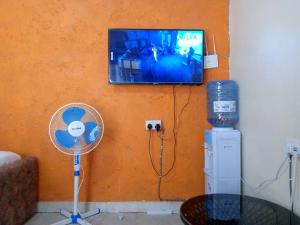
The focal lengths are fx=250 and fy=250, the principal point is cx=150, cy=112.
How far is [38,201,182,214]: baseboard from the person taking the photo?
99.5 inches

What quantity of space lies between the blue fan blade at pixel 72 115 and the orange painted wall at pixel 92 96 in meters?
0.42

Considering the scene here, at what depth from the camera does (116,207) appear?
2539 mm

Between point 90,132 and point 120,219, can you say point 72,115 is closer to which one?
point 90,132

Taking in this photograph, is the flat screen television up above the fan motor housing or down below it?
above

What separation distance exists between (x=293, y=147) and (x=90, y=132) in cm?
153

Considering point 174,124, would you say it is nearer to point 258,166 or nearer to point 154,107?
point 154,107

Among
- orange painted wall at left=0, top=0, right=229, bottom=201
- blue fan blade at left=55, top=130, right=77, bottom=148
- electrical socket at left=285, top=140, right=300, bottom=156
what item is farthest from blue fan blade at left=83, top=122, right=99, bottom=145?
electrical socket at left=285, top=140, right=300, bottom=156

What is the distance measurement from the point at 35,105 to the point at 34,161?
1.83 feet

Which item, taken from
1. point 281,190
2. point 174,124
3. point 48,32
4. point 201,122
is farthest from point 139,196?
point 48,32

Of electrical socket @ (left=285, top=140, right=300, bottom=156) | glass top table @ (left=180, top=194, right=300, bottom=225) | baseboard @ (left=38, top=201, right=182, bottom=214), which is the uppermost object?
electrical socket @ (left=285, top=140, right=300, bottom=156)

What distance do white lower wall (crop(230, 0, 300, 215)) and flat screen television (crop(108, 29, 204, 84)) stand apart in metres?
0.42

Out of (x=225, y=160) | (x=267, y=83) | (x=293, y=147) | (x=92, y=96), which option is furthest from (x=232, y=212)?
(x=92, y=96)

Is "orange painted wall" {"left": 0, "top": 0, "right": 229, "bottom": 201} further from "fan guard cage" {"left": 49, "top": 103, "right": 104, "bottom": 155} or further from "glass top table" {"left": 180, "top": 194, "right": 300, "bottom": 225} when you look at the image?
"glass top table" {"left": 180, "top": 194, "right": 300, "bottom": 225}

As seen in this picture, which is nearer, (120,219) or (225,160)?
(225,160)
